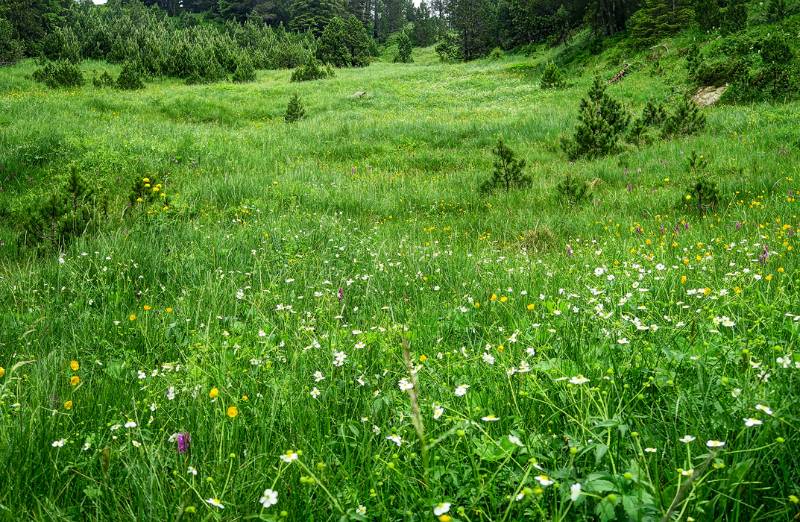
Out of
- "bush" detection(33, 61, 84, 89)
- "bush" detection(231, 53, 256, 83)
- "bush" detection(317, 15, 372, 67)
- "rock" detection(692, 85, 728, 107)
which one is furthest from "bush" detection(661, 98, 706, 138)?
"bush" detection(317, 15, 372, 67)

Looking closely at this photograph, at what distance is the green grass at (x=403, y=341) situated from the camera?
164 centimetres

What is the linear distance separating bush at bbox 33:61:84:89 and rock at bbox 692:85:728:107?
28303mm

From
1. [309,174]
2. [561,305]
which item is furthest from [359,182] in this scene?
[561,305]

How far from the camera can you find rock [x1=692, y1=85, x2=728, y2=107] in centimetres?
1586

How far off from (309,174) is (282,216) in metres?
3.24

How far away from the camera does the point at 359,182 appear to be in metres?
9.27

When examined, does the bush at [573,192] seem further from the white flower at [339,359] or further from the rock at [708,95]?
the rock at [708,95]

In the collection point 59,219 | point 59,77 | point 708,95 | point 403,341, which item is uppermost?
point 59,77

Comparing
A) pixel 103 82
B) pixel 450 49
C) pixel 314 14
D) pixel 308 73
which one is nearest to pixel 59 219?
pixel 103 82

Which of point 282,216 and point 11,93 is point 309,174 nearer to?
point 282,216

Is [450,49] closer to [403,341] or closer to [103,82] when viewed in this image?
[103,82]

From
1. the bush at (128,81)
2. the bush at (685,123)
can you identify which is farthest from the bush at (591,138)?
the bush at (128,81)

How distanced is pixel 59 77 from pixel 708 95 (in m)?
28.9

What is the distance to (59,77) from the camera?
24.4 m
